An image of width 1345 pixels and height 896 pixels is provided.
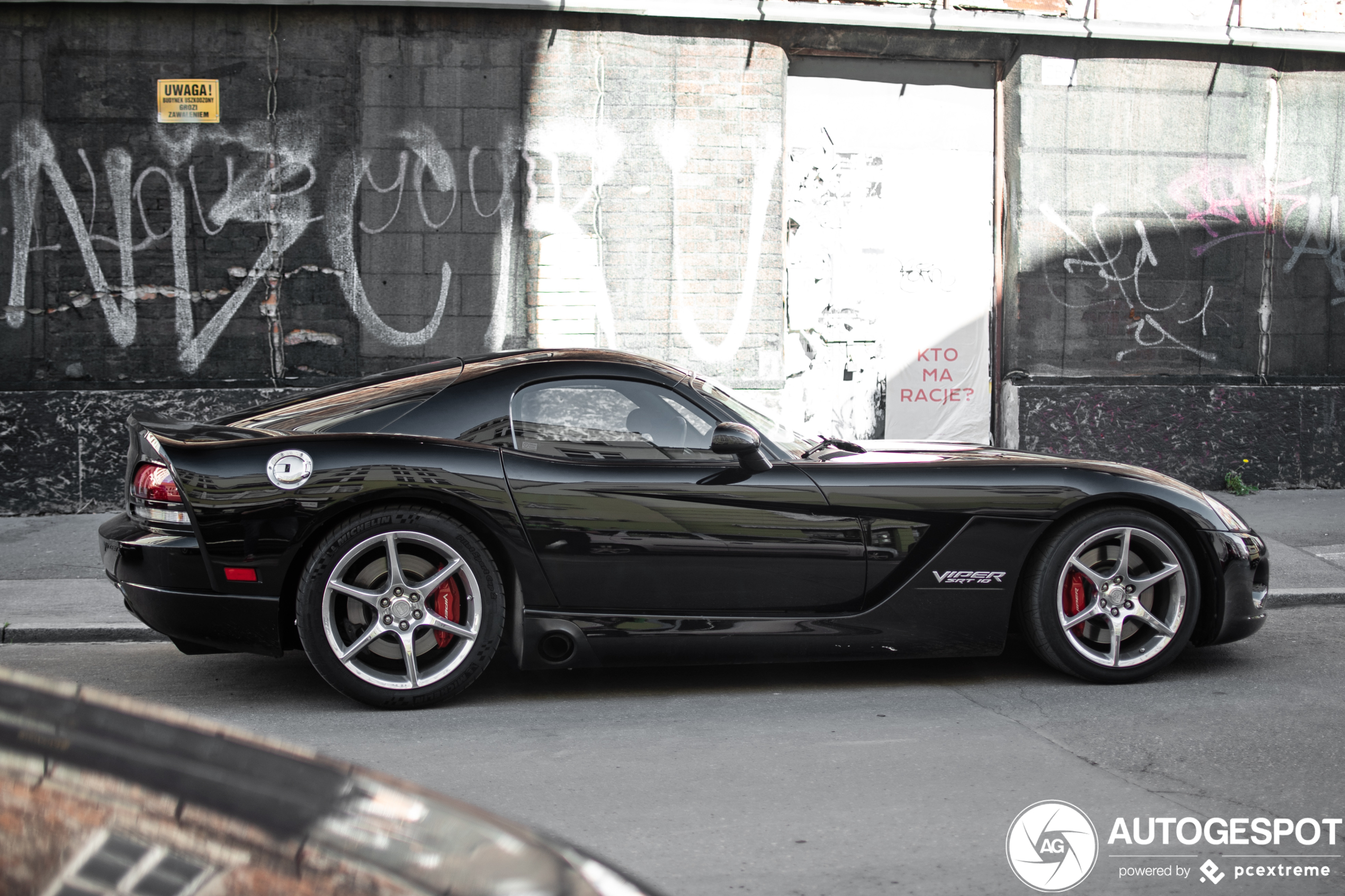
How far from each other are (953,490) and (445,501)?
191 cm

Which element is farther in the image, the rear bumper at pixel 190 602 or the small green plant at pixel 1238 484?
the small green plant at pixel 1238 484

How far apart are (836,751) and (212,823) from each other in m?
2.81

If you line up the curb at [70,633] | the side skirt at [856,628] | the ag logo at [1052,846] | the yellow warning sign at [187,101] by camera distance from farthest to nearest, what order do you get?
the yellow warning sign at [187,101] → the curb at [70,633] → the side skirt at [856,628] → the ag logo at [1052,846]

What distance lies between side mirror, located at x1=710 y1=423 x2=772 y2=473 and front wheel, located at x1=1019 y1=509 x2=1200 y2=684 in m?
1.14

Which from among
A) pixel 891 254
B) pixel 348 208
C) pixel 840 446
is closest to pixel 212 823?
pixel 840 446

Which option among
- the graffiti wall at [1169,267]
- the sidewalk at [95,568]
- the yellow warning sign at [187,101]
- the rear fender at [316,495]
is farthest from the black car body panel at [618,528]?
the graffiti wall at [1169,267]

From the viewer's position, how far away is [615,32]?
962cm

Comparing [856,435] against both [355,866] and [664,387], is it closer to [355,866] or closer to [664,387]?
[664,387]

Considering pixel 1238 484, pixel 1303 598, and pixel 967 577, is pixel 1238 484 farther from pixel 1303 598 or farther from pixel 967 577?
pixel 967 577

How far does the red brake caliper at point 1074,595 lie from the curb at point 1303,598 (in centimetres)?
251

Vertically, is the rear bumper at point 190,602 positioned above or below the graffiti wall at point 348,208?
below

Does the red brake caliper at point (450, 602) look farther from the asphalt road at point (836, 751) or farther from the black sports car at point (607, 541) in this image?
the asphalt road at point (836, 751)

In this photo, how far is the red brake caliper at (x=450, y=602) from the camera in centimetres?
423

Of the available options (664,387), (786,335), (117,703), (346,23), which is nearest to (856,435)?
(786,335)
